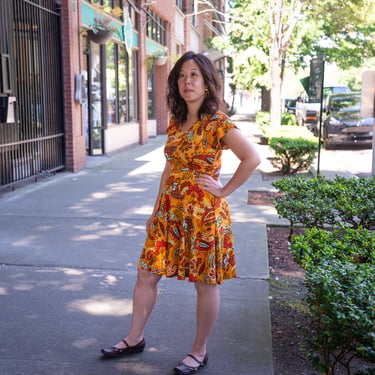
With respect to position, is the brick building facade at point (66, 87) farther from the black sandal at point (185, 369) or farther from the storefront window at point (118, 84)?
the black sandal at point (185, 369)

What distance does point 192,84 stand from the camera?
3131mm

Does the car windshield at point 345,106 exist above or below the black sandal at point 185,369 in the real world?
above

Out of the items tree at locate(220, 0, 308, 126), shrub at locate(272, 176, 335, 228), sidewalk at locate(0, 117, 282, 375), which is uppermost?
tree at locate(220, 0, 308, 126)

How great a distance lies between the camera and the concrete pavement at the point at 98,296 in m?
3.33

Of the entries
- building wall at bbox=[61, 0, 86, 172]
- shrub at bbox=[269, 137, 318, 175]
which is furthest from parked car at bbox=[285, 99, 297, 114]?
building wall at bbox=[61, 0, 86, 172]

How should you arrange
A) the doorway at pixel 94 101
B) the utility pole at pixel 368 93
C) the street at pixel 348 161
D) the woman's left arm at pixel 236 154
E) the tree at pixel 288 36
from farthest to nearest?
the tree at pixel 288 36
the doorway at pixel 94 101
the street at pixel 348 161
the utility pole at pixel 368 93
the woman's left arm at pixel 236 154

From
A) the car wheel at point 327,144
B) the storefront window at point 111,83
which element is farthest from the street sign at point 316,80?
the car wheel at point 327,144

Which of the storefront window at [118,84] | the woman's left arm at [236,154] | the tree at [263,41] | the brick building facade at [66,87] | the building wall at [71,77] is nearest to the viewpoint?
the woman's left arm at [236,154]

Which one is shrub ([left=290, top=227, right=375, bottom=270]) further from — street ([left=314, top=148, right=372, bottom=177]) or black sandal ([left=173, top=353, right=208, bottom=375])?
street ([left=314, top=148, right=372, bottom=177])

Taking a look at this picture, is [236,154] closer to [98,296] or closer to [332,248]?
[332,248]

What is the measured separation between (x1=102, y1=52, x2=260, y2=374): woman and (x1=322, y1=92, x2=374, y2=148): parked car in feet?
50.7

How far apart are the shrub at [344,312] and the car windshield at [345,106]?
1694cm

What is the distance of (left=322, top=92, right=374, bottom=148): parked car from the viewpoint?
18.1 metres

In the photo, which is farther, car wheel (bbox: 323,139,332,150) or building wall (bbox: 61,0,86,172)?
car wheel (bbox: 323,139,332,150)
